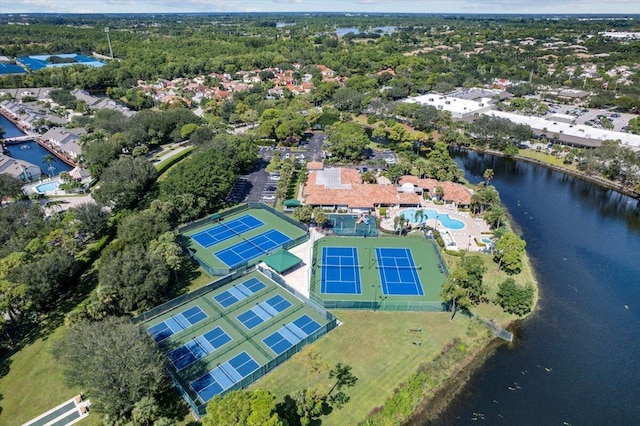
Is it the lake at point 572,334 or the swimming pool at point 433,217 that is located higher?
the swimming pool at point 433,217

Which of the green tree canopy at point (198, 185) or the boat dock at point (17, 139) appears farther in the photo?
the boat dock at point (17, 139)

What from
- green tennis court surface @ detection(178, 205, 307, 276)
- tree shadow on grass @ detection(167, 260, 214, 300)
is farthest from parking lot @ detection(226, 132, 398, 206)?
tree shadow on grass @ detection(167, 260, 214, 300)

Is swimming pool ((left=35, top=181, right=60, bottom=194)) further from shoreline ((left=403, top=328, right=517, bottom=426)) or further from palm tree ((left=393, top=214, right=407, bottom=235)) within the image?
shoreline ((left=403, top=328, right=517, bottom=426))

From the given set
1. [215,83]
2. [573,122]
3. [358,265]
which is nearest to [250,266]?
[358,265]

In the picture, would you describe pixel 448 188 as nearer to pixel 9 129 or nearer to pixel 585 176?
pixel 585 176

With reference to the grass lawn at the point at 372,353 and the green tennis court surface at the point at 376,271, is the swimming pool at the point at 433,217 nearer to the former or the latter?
the green tennis court surface at the point at 376,271

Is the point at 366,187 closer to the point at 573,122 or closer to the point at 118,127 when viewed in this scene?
the point at 118,127

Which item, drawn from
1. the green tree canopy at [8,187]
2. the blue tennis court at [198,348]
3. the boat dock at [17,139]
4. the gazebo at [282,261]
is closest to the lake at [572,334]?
the blue tennis court at [198,348]
